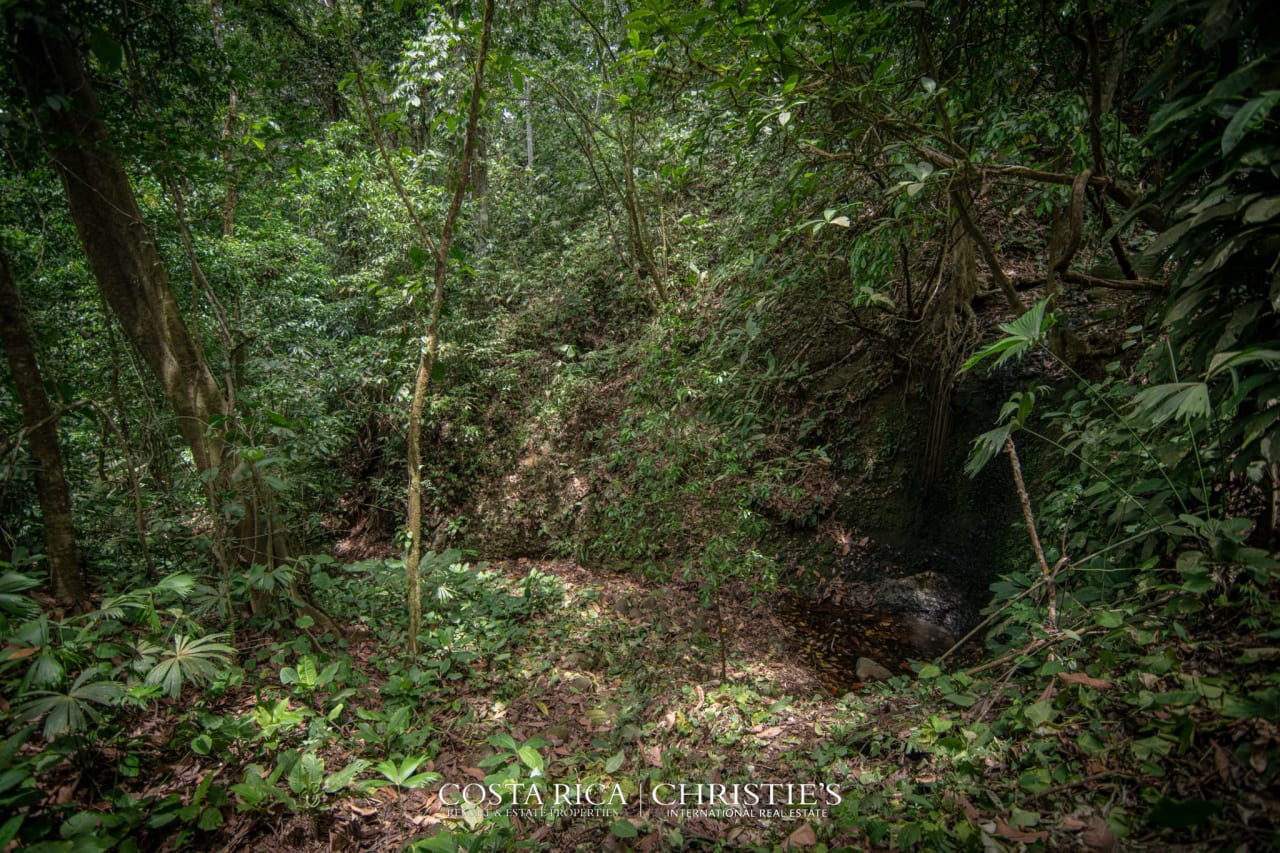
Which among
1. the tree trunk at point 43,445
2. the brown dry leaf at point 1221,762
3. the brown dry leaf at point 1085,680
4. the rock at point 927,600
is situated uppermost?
the tree trunk at point 43,445

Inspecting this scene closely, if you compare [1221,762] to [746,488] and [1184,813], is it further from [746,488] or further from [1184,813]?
[746,488]

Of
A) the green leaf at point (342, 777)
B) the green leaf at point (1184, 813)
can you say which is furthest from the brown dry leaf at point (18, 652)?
the green leaf at point (1184, 813)

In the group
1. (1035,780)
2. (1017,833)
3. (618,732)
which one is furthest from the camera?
(618,732)

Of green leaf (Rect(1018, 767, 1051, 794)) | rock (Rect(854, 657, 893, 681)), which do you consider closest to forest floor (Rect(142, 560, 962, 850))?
rock (Rect(854, 657, 893, 681))

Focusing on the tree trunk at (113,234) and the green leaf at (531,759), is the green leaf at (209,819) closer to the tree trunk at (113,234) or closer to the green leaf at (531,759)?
the green leaf at (531,759)

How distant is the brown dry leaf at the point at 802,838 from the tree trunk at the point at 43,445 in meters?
3.85

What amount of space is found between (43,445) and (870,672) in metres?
5.39

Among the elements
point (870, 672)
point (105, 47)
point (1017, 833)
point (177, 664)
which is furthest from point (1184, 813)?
point (105, 47)

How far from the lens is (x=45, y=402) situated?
2.99m

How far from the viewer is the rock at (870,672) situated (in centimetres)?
402

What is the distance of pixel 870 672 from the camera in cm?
406

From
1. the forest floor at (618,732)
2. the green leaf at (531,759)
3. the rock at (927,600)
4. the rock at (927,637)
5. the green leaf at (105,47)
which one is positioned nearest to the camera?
the forest floor at (618,732)

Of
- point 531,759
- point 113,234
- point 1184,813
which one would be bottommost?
point 531,759

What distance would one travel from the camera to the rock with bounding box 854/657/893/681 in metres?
4.02
